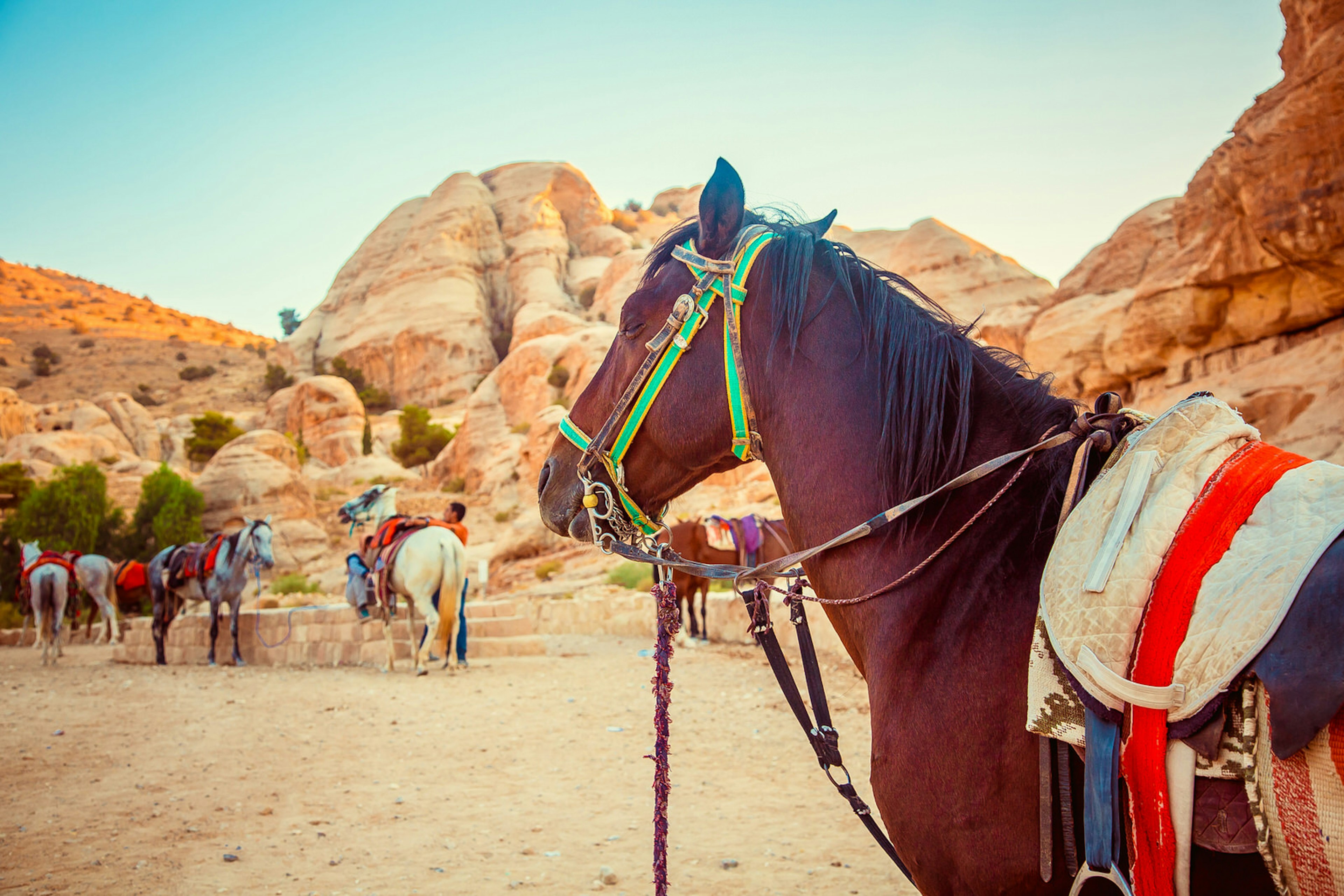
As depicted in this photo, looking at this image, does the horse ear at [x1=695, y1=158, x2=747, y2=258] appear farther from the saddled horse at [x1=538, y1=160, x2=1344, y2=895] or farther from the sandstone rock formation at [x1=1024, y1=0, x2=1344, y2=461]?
the sandstone rock formation at [x1=1024, y1=0, x2=1344, y2=461]

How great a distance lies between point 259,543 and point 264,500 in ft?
55.7

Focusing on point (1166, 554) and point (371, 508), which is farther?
point (371, 508)

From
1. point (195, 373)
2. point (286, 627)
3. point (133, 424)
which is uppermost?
point (195, 373)

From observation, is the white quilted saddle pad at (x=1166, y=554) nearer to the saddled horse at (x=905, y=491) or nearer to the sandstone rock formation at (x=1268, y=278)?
the saddled horse at (x=905, y=491)

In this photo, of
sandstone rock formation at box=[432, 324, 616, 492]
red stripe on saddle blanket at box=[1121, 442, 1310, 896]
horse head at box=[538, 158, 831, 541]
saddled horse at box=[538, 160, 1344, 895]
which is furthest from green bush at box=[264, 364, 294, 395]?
red stripe on saddle blanket at box=[1121, 442, 1310, 896]

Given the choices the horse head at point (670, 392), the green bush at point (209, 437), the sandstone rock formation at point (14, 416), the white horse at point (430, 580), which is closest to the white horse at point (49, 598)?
the white horse at point (430, 580)

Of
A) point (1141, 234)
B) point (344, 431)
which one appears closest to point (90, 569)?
point (1141, 234)

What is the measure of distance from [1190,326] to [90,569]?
21183 millimetres

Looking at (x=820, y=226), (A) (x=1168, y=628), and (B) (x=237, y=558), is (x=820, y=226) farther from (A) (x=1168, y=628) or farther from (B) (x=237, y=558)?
(B) (x=237, y=558)

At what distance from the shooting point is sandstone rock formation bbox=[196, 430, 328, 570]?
2584 centimetres

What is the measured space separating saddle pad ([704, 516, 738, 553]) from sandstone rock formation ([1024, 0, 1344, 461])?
7.51 m

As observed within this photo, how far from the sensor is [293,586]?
19.6 meters

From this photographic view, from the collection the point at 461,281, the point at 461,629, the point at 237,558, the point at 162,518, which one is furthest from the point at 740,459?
the point at 461,281

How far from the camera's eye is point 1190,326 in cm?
1162
